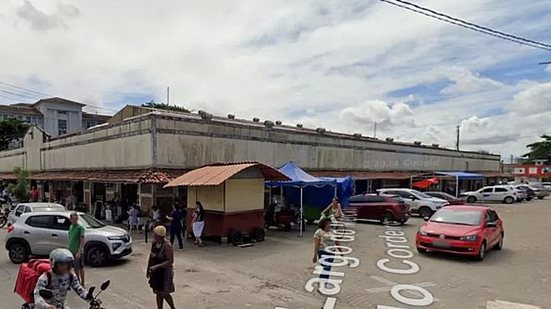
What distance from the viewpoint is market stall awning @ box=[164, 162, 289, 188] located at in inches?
586

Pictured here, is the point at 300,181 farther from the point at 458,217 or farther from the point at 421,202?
the point at 421,202

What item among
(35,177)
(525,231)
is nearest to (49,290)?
(525,231)

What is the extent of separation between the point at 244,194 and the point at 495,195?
3086cm

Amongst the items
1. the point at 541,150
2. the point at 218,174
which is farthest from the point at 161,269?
the point at 541,150

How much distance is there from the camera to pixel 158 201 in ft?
63.6

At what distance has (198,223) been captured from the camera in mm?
15250

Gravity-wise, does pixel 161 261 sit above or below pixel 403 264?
above

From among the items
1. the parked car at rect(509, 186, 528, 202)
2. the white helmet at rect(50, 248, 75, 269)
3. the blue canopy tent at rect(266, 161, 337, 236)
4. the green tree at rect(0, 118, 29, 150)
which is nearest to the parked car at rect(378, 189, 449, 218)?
the blue canopy tent at rect(266, 161, 337, 236)

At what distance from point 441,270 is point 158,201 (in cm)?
1234

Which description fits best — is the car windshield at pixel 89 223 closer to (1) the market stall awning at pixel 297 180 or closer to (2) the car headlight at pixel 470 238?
(1) the market stall awning at pixel 297 180

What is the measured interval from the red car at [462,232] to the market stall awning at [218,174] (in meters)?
5.76

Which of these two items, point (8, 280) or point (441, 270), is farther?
point (441, 270)

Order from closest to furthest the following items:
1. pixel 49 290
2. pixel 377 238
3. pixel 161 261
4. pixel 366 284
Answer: pixel 49 290 → pixel 161 261 → pixel 366 284 → pixel 377 238

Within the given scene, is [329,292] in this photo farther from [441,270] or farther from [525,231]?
[525,231]
